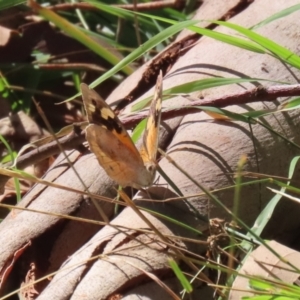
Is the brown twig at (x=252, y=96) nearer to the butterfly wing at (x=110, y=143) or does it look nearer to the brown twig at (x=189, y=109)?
the brown twig at (x=189, y=109)

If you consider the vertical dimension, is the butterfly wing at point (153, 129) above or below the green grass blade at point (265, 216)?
above

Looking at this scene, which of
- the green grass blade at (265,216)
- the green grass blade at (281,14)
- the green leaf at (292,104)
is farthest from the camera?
the green grass blade at (281,14)

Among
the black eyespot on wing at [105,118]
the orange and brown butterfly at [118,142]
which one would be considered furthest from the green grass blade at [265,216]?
the black eyespot on wing at [105,118]

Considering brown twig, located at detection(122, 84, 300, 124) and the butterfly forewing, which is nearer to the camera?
the butterfly forewing

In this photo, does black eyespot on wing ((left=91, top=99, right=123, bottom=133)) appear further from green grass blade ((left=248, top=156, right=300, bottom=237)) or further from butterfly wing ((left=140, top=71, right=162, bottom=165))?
green grass blade ((left=248, top=156, right=300, bottom=237))

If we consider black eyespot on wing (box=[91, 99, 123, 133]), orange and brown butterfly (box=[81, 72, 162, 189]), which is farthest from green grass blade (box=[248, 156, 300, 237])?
black eyespot on wing (box=[91, 99, 123, 133])

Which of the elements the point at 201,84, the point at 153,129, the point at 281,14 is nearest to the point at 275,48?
the point at 281,14

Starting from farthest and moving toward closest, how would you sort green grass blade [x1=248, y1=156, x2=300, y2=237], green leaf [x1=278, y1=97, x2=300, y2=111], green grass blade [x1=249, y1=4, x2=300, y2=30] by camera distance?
1. green grass blade [x1=249, y1=4, x2=300, y2=30]
2. green leaf [x1=278, y1=97, x2=300, y2=111]
3. green grass blade [x1=248, y1=156, x2=300, y2=237]

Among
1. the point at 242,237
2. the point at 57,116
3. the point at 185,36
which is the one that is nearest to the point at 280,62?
the point at 185,36
